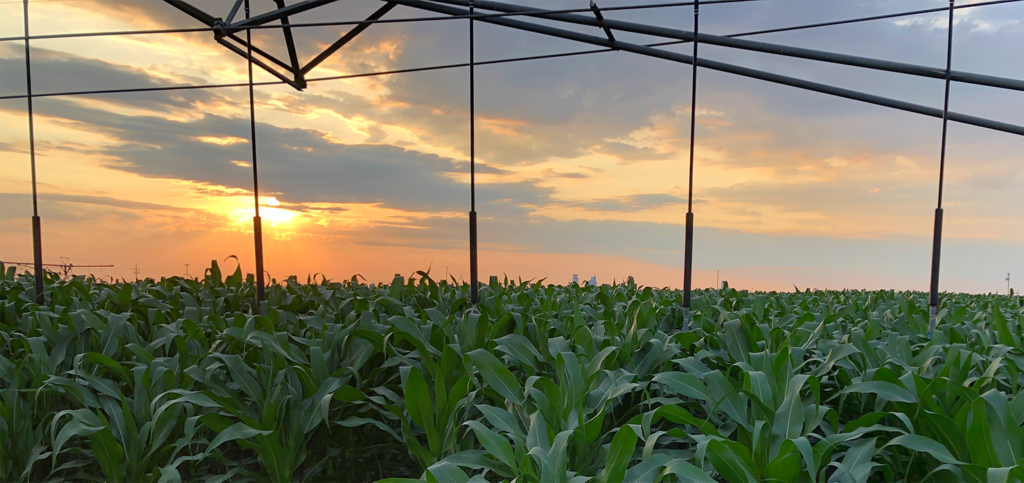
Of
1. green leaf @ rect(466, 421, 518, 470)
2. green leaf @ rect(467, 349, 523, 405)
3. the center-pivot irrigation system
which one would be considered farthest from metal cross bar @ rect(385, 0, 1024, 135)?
green leaf @ rect(466, 421, 518, 470)

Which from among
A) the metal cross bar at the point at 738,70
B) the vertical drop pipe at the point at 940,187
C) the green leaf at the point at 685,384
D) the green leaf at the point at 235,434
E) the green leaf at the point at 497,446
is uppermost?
the metal cross bar at the point at 738,70

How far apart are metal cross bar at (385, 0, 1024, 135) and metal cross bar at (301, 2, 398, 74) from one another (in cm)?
24

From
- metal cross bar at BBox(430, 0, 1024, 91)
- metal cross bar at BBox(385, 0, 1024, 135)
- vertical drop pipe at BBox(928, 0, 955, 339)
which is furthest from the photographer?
metal cross bar at BBox(385, 0, 1024, 135)

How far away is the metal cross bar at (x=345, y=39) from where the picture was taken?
580 cm

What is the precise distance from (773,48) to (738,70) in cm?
34

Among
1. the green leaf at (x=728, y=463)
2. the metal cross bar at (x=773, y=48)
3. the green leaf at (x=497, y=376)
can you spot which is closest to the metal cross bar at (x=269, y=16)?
the metal cross bar at (x=773, y=48)

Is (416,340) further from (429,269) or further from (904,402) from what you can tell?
A: (429,269)

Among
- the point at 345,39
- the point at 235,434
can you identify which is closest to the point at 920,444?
the point at 235,434

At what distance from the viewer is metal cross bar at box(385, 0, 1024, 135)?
5.07 meters

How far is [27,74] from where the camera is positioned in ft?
15.4

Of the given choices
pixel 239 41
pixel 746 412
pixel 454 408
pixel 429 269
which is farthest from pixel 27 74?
pixel 746 412

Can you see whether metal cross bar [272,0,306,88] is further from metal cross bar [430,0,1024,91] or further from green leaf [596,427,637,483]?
green leaf [596,427,637,483]

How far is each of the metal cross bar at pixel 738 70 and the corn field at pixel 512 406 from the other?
9.76ft

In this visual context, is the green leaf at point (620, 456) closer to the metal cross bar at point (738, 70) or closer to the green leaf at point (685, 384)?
the green leaf at point (685, 384)
